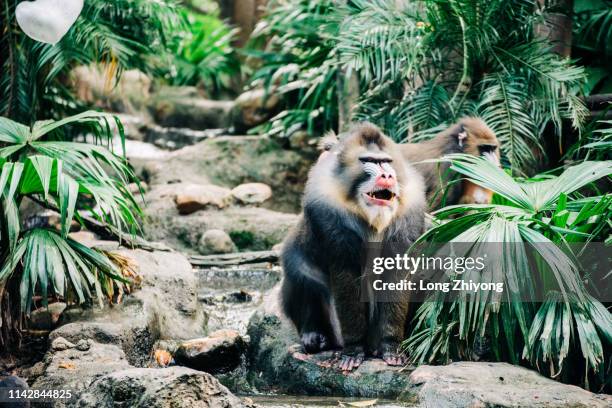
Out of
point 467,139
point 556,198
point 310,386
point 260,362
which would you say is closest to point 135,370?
point 310,386

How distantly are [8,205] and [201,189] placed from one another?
4.61 metres

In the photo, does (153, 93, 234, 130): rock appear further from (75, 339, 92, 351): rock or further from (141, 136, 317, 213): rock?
(75, 339, 92, 351): rock

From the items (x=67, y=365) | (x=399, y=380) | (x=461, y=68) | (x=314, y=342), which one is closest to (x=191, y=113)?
(x=461, y=68)

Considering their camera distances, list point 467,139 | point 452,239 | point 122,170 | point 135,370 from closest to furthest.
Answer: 1. point 135,370
2. point 452,239
3. point 122,170
4. point 467,139

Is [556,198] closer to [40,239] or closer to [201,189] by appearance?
[40,239]

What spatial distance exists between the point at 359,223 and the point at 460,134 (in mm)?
2386

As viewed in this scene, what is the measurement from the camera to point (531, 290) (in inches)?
146

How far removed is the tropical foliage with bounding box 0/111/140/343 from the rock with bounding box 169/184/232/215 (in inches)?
148

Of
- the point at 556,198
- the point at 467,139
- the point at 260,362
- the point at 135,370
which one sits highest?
the point at 467,139

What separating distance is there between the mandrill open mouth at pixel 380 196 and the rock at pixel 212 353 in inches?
53.9

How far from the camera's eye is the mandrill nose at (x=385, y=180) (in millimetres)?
4020

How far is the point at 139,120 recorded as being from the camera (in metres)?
13.1

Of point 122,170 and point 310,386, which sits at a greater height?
point 122,170

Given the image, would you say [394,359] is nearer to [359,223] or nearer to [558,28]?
[359,223]
